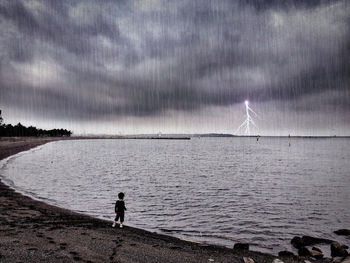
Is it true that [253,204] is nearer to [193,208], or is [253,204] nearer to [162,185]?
[193,208]

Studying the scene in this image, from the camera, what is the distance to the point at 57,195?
80.1 ft

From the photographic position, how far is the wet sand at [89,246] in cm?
870

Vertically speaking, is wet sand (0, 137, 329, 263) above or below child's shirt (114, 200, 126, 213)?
below

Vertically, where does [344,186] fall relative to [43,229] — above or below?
below

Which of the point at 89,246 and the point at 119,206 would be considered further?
the point at 119,206

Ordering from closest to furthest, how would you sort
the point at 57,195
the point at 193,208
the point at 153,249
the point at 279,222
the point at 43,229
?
the point at 153,249 → the point at 43,229 → the point at 279,222 → the point at 193,208 → the point at 57,195

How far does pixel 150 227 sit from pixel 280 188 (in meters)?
22.6

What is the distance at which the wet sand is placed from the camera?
8703 mm

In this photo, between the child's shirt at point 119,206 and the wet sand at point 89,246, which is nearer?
the wet sand at point 89,246

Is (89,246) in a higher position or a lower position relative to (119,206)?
lower

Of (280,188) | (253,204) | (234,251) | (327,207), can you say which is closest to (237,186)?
(280,188)

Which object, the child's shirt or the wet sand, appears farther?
the child's shirt

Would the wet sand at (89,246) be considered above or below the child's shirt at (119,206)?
below

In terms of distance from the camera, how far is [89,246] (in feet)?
32.5
